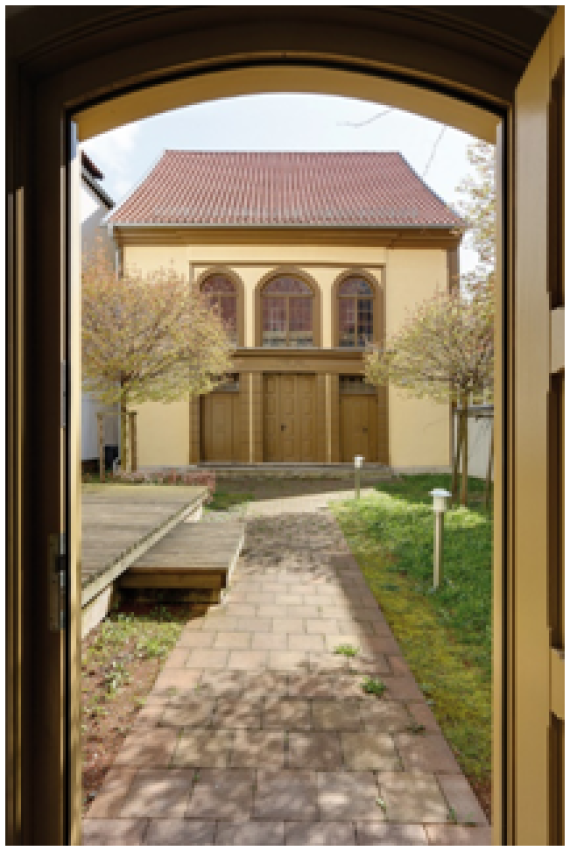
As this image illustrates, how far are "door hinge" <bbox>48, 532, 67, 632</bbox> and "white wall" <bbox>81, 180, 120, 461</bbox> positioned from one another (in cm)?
1126

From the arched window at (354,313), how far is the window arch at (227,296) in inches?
120

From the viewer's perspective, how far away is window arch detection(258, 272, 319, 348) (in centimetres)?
1433

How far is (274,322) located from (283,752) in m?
12.9

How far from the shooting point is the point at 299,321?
14.4m

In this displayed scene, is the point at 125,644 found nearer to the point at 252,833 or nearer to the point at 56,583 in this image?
the point at 252,833

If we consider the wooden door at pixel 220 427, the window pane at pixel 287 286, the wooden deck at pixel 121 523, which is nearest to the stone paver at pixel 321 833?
the wooden deck at pixel 121 523

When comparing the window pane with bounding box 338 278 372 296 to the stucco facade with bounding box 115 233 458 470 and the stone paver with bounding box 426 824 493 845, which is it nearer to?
the stucco facade with bounding box 115 233 458 470

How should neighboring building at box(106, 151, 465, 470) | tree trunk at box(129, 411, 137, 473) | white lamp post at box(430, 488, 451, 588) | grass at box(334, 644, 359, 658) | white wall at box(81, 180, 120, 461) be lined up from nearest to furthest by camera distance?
grass at box(334, 644, 359, 658) → white lamp post at box(430, 488, 451, 588) → tree trunk at box(129, 411, 137, 473) → white wall at box(81, 180, 120, 461) → neighboring building at box(106, 151, 465, 470)

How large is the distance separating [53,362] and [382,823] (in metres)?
2.26

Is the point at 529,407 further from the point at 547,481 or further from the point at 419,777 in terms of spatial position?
the point at 419,777

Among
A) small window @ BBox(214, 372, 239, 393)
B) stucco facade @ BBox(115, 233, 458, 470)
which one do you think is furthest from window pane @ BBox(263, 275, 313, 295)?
small window @ BBox(214, 372, 239, 393)

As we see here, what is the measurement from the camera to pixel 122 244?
547 inches

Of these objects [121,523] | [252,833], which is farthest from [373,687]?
[121,523]

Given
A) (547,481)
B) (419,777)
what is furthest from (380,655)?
(547,481)
